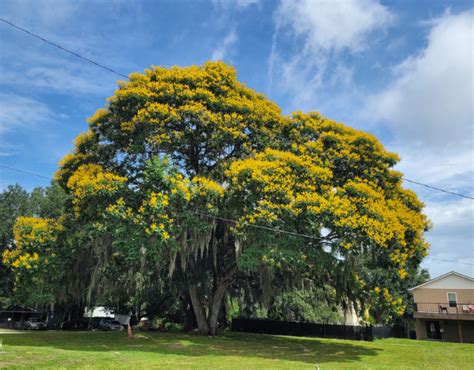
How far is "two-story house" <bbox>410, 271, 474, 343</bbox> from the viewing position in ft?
90.1

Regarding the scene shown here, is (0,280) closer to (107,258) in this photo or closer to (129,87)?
(107,258)

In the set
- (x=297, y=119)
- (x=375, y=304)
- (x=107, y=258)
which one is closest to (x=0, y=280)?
(x=107, y=258)

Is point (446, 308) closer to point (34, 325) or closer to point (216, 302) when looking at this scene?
point (216, 302)

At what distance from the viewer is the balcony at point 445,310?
26.1m

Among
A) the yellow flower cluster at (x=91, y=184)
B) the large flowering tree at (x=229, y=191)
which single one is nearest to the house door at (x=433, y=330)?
the large flowering tree at (x=229, y=191)

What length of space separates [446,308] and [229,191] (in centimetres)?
2223

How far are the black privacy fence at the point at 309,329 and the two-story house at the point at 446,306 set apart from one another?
3.13 meters

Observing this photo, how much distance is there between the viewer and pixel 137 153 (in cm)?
1725

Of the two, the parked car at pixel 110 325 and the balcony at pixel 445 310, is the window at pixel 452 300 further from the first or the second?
the parked car at pixel 110 325

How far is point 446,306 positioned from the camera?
28516 mm

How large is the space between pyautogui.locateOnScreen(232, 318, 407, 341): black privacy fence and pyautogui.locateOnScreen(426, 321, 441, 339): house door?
11.1 ft

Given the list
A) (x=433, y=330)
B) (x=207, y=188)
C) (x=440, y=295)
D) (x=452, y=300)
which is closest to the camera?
(x=207, y=188)

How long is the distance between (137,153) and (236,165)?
5096 mm

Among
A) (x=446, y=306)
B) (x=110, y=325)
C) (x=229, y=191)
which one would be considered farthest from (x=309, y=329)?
(x=110, y=325)
